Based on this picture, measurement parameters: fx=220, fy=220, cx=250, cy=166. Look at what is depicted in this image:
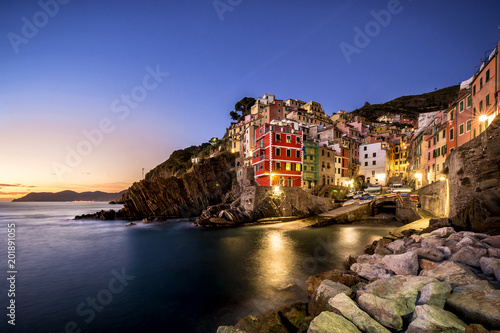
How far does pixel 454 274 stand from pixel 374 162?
61267 millimetres

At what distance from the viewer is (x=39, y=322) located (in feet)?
33.7

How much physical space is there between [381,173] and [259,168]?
120ft

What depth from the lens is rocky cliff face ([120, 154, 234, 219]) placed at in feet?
176

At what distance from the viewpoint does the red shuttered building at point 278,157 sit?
45.2m

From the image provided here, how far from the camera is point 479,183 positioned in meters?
12.3

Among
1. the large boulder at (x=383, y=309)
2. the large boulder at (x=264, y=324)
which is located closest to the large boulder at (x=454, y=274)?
the large boulder at (x=383, y=309)

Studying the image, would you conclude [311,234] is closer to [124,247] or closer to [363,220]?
[363,220]

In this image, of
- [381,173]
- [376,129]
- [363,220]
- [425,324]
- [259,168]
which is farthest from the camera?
[376,129]

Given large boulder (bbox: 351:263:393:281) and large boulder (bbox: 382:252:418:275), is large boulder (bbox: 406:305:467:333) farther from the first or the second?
large boulder (bbox: 382:252:418:275)

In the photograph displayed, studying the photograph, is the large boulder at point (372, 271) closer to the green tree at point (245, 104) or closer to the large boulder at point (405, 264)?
the large boulder at point (405, 264)

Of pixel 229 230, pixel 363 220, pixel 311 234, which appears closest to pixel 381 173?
pixel 363 220

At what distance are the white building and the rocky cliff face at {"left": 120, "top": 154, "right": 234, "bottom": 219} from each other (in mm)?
38904

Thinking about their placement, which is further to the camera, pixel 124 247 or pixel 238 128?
pixel 238 128

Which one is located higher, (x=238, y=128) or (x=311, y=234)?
(x=238, y=128)
